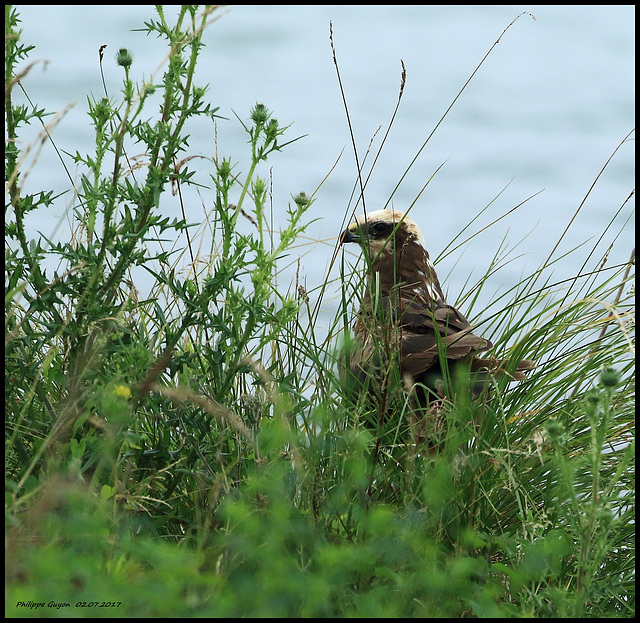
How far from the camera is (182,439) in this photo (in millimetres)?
2910

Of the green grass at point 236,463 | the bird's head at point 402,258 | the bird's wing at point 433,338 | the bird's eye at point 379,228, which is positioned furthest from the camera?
the bird's eye at point 379,228

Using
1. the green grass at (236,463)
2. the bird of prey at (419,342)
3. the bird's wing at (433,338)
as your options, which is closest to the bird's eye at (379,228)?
the bird of prey at (419,342)

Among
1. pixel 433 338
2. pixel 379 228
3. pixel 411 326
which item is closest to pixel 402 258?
pixel 379 228

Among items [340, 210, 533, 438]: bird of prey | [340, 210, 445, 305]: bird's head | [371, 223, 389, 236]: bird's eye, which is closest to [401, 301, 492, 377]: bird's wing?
[340, 210, 533, 438]: bird of prey

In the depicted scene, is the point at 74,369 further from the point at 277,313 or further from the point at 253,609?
the point at 253,609

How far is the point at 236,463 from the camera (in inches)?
102

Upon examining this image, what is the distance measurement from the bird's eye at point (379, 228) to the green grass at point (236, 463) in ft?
4.18

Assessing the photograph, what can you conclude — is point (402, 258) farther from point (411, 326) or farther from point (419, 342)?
point (419, 342)

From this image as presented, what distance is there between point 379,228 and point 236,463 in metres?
2.44

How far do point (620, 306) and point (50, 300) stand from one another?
7.82 ft

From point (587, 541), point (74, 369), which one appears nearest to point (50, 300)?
point (74, 369)

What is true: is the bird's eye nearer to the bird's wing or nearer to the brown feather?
the brown feather

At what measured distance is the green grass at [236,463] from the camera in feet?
6.29

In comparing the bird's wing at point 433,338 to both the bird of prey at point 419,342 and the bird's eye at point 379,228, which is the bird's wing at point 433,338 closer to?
the bird of prey at point 419,342
